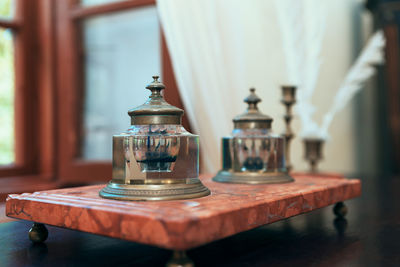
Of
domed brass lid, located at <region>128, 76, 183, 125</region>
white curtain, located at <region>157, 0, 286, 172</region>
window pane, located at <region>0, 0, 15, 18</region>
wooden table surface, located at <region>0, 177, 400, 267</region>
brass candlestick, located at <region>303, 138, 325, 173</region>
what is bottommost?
wooden table surface, located at <region>0, 177, 400, 267</region>

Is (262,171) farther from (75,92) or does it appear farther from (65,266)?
(75,92)

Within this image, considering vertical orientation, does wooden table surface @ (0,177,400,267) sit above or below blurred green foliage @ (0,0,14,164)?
below

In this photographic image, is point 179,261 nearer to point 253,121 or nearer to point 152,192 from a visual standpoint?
point 152,192

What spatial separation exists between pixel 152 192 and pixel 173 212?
11 centimetres

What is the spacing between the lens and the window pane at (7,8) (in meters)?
2.43

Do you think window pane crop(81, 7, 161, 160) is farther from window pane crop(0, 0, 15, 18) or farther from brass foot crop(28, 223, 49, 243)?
brass foot crop(28, 223, 49, 243)

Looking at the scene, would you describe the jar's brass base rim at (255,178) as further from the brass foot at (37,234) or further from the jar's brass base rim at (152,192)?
the brass foot at (37,234)

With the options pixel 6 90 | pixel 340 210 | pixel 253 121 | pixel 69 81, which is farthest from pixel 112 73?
pixel 340 210

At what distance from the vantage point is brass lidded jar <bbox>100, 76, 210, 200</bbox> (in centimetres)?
68

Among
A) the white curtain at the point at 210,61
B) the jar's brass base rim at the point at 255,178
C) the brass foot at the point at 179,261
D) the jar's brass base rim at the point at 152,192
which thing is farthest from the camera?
the white curtain at the point at 210,61

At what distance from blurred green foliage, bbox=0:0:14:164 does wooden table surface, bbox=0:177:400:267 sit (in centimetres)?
175

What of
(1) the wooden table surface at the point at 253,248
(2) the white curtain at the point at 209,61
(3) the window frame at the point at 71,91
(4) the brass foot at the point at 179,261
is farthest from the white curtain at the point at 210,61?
(4) the brass foot at the point at 179,261

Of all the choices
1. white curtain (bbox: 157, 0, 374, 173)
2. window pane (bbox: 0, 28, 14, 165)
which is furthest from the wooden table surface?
window pane (bbox: 0, 28, 14, 165)

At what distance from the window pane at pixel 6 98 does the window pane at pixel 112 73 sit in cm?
48
